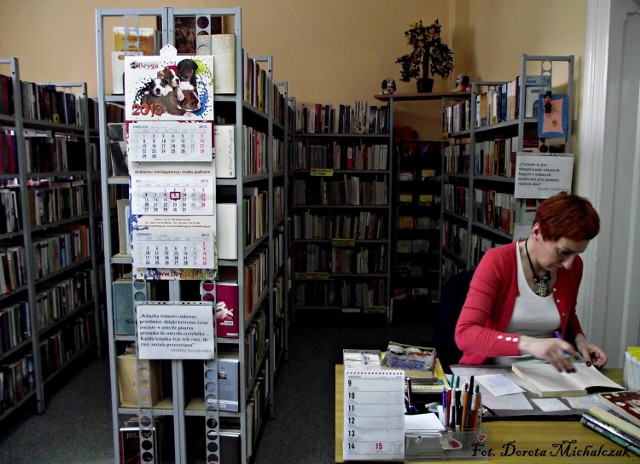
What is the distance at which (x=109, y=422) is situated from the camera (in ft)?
10.6

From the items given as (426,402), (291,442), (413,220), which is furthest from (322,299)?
(426,402)

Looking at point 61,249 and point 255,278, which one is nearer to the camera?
point 255,278

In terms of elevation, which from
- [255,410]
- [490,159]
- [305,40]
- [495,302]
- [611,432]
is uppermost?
[305,40]

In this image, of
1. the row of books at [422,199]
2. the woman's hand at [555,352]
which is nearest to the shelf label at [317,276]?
the row of books at [422,199]

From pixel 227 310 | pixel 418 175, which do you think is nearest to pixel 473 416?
pixel 227 310

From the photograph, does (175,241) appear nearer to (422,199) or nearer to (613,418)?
(613,418)

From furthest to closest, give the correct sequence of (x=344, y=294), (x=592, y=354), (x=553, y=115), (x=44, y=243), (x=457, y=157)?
(x=344, y=294) → (x=457, y=157) → (x=44, y=243) → (x=553, y=115) → (x=592, y=354)

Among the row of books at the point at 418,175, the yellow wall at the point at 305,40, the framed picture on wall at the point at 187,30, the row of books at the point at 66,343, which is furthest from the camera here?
the yellow wall at the point at 305,40

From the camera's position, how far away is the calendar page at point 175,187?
2318 millimetres

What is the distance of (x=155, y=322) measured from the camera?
2410mm

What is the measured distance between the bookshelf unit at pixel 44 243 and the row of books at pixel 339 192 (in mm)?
1925

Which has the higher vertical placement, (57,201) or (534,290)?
(57,201)

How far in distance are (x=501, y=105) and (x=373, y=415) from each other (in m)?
2.87

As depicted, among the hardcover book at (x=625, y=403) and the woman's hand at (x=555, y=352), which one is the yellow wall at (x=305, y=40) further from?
the hardcover book at (x=625, y=403)
